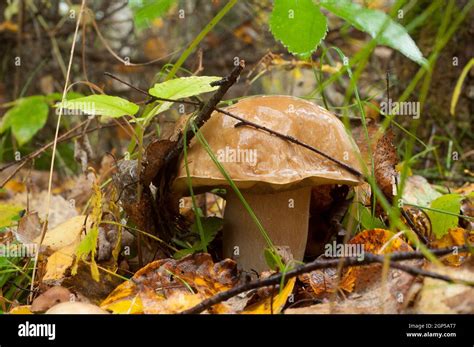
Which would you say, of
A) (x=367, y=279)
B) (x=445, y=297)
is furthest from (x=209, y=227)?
(x=445, y=297)

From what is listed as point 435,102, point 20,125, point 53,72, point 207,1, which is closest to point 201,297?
point 20,125

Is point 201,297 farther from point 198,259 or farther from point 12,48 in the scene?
point 12,48

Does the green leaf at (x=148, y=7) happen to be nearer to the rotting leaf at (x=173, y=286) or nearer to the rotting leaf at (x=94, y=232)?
the rotting leaf at (x=94, y=232)

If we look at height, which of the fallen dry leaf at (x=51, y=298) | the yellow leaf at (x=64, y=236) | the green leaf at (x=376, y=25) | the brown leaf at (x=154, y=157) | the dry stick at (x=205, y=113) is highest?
the green leaf at (x=376, y=25)

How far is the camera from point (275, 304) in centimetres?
133

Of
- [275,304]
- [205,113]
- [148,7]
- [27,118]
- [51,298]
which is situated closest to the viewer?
[275,304]

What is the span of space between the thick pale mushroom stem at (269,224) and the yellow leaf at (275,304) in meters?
0.40

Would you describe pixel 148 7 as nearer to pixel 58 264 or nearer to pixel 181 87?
pixel 181 87

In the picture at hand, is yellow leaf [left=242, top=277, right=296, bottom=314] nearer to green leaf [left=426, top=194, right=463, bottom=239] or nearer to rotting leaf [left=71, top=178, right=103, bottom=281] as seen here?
rotting leaf [left=71, top=178, right=103, bottom=281]

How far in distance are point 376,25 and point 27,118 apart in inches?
87.0

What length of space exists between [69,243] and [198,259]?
0.59 m

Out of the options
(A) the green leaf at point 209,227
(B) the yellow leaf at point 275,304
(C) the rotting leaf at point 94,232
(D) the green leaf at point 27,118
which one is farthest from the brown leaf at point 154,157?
(D) the green leaf at point 27,118

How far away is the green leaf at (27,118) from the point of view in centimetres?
291

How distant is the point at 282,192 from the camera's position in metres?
1.76
